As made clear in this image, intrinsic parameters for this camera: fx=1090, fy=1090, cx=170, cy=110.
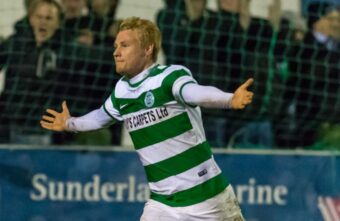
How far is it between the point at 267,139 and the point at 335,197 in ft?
2.14

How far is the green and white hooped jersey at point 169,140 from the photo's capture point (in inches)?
209

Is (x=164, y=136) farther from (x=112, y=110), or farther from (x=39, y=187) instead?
(x=39, y=187)

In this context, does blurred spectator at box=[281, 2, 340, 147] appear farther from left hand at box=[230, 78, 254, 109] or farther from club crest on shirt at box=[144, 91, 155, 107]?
left hand at box=[230, 78, 254, 109]

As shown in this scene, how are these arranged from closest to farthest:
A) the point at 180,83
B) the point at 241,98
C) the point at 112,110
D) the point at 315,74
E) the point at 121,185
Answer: the point at 241,98 → the point at 180,83 → the point at 112,110 → the point at 121,185 → the point at 315,74

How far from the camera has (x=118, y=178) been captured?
764 cm

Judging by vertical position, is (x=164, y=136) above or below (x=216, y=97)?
below

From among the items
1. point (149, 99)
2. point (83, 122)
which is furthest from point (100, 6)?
point (149, 99)

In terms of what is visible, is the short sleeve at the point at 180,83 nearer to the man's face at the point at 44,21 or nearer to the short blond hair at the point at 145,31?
the short blond hair at the point at 145,31

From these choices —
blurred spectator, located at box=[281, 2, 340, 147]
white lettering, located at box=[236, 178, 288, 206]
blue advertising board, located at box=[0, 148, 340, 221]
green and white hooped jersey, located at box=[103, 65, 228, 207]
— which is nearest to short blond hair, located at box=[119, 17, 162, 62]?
green and white hooped jersey, located at box=[103, 65, 228, 207]

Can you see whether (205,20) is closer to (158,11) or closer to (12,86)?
(158,11)

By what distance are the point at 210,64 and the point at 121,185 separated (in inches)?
46.2

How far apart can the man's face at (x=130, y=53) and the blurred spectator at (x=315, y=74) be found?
308 centimetres

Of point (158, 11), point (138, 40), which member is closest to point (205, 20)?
point (158, 11)

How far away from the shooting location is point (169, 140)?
5.37 metres
